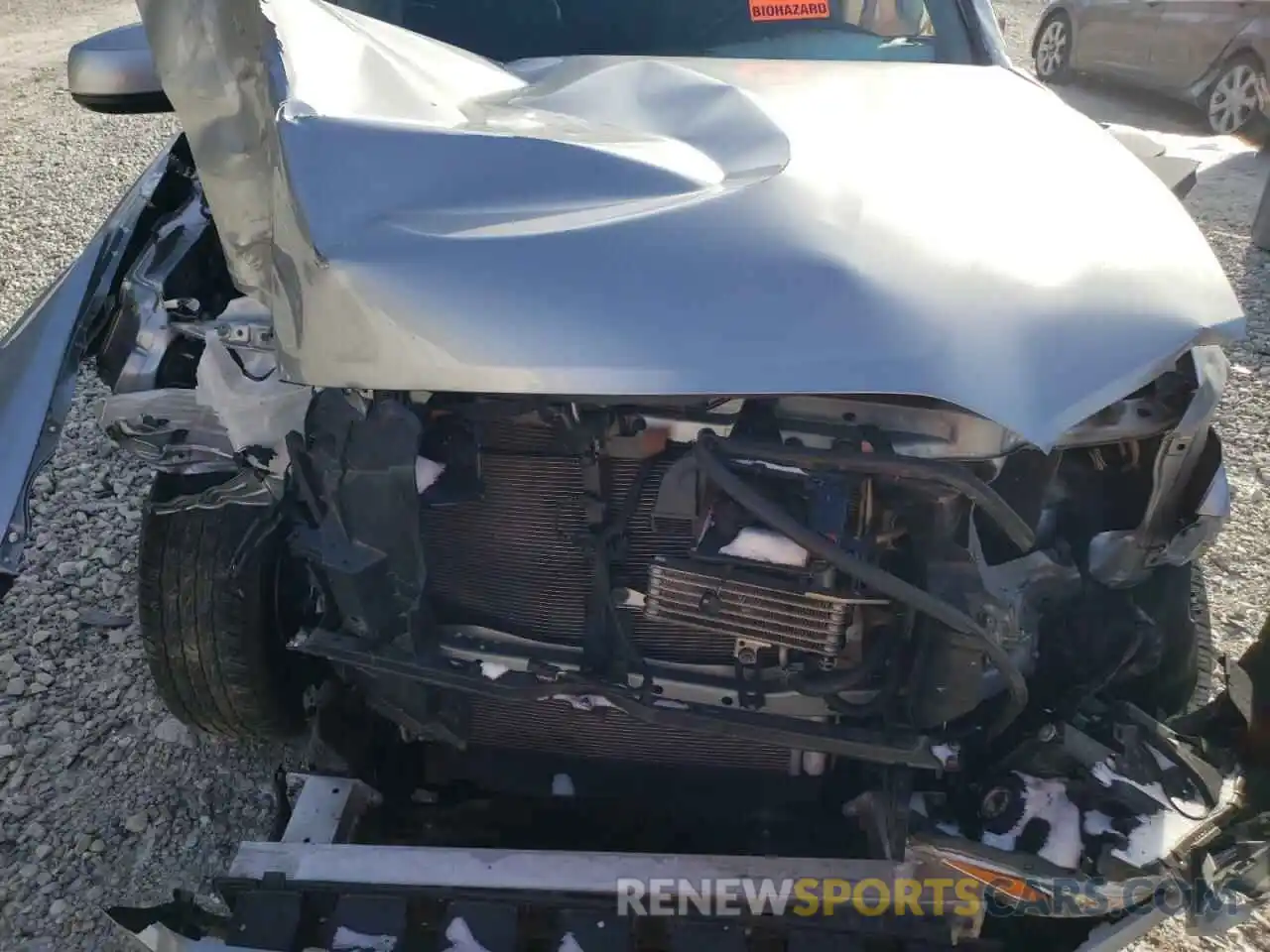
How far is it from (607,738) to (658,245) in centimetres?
101

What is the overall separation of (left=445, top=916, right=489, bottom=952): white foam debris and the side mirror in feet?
5.81

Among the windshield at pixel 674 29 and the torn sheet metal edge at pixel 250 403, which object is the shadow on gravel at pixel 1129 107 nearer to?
the windshield at pixel 674 29

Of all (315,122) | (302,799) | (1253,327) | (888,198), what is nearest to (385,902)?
(302,799)

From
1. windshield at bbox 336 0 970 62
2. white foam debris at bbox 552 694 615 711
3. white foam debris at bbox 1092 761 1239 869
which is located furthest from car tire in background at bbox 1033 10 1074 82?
white foam debris at bbox 552 694 615 711

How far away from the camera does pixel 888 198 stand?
1473 mm

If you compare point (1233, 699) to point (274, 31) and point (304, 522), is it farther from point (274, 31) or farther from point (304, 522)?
point (274, 31)

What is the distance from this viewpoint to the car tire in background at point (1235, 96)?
6.72 m

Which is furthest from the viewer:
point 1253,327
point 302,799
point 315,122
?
point 1253,327

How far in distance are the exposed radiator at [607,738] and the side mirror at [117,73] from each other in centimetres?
150

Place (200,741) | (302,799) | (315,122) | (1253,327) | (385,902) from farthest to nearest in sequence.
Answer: (1253,327) < (200,741) < (302,799) < (385,902) < (315,122)

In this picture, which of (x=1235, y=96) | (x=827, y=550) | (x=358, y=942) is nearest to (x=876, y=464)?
(x=827, y=550)

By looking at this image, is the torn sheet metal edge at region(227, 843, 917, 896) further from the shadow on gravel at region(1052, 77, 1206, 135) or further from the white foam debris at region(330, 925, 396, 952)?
the shadow on gravel at region(1052, 77, 1206, 135)

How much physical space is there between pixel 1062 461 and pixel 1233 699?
0.50m

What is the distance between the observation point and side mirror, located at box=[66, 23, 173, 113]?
86.1 inches
